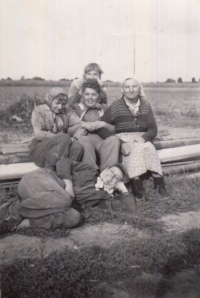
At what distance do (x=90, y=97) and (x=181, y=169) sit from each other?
168 cm

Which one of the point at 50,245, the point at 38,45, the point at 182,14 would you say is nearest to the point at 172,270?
the point at 50,245

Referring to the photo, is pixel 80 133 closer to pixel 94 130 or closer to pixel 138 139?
pixel 94 130

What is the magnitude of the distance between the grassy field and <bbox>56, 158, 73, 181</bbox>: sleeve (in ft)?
1.48

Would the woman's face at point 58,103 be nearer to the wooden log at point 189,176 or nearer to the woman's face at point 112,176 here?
the woman's face at point 112,176

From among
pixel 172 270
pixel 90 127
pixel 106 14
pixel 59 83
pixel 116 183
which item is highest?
pixel 106 14

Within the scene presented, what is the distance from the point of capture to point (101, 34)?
13.8 feet

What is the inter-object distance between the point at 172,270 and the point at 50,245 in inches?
40.3

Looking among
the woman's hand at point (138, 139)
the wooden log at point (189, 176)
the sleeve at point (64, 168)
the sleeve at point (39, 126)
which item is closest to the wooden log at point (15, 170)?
the sleeve at point (39, 126)

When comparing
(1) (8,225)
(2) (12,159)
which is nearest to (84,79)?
(2) (12,159)

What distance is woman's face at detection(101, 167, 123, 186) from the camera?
11.7 feet

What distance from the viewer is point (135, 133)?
414 cm

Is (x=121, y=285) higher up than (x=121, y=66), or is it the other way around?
(x=121, y=66)

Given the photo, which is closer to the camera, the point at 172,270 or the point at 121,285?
the point at 121,285

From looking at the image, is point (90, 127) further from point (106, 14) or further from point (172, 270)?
point (172, 270)
